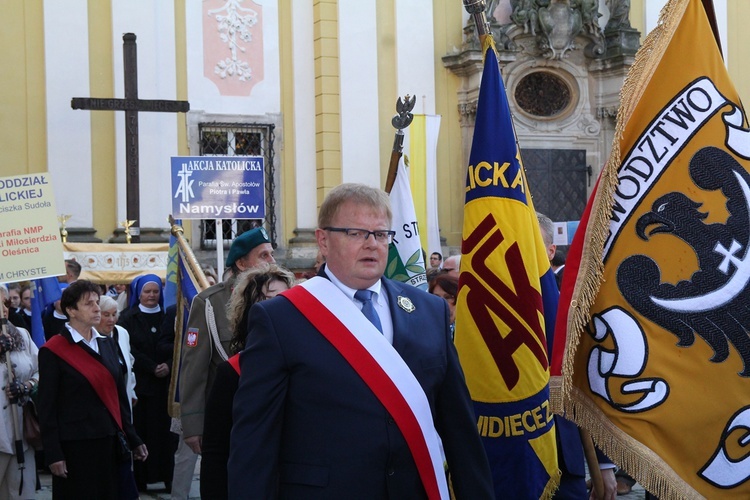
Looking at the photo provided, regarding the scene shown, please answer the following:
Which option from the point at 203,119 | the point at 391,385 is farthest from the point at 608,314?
the point at 203,119

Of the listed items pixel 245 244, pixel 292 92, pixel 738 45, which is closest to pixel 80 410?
pixel 245 244

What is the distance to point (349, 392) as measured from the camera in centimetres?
361

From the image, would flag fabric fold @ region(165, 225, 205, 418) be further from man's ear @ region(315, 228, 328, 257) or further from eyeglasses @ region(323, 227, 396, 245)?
eyeglasses @ region(323, 227, 396, 245)

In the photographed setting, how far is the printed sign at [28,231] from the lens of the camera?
30.7 ft

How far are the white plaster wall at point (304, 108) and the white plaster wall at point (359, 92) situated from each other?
0.52 m

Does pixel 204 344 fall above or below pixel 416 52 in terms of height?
below

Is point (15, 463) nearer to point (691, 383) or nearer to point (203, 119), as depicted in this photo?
point (691, 383)

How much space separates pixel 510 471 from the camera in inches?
207

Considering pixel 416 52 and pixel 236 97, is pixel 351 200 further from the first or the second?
pixel 416 52

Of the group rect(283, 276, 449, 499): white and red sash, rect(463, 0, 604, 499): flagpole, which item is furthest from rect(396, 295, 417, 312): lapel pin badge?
rect(463, 0, 604, 499): flagpole

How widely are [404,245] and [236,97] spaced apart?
28.9 ft

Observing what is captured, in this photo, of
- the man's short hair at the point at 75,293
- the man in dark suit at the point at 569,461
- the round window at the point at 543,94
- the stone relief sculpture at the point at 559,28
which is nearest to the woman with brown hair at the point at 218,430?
the man in dark suit at the point at 569,461

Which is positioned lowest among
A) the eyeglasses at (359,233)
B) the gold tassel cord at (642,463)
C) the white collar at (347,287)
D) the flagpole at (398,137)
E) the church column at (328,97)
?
the gold tassel cord at (642,463)

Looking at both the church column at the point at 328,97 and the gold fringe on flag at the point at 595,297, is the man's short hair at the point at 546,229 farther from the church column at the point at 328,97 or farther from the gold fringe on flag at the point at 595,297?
the church column at the point at 328,97
